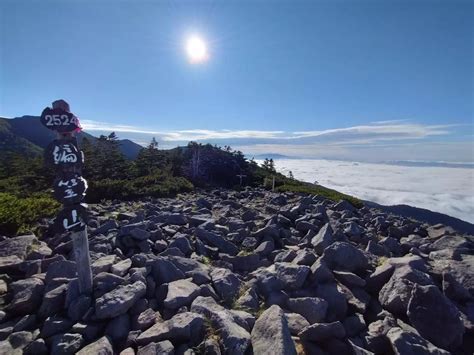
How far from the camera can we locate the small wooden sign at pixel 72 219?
4.59 m

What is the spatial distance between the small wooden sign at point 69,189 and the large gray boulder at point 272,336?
132 inches

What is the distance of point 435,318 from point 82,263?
5.47 m

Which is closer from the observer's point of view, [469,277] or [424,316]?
[424,316]

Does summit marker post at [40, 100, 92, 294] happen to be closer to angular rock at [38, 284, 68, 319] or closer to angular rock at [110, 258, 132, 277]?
angular rock at [38, 284, 68, 319]

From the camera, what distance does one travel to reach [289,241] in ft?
27.2

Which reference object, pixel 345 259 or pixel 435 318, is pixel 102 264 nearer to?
pixel 345 259

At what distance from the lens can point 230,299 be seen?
5.20m

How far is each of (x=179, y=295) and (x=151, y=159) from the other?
29473 millimetres

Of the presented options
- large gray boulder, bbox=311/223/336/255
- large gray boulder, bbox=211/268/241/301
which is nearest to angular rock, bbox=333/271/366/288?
large gray boulder, bbox=311/223/336/255

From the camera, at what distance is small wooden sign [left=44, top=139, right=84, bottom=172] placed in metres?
4.52

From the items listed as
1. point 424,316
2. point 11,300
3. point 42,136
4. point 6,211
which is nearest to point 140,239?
point 11,300

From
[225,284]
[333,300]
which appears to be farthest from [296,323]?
[225,284]

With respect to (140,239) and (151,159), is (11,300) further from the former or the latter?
(151,159)

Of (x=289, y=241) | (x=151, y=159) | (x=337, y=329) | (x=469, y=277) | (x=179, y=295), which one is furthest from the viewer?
(x=151, y=159)
